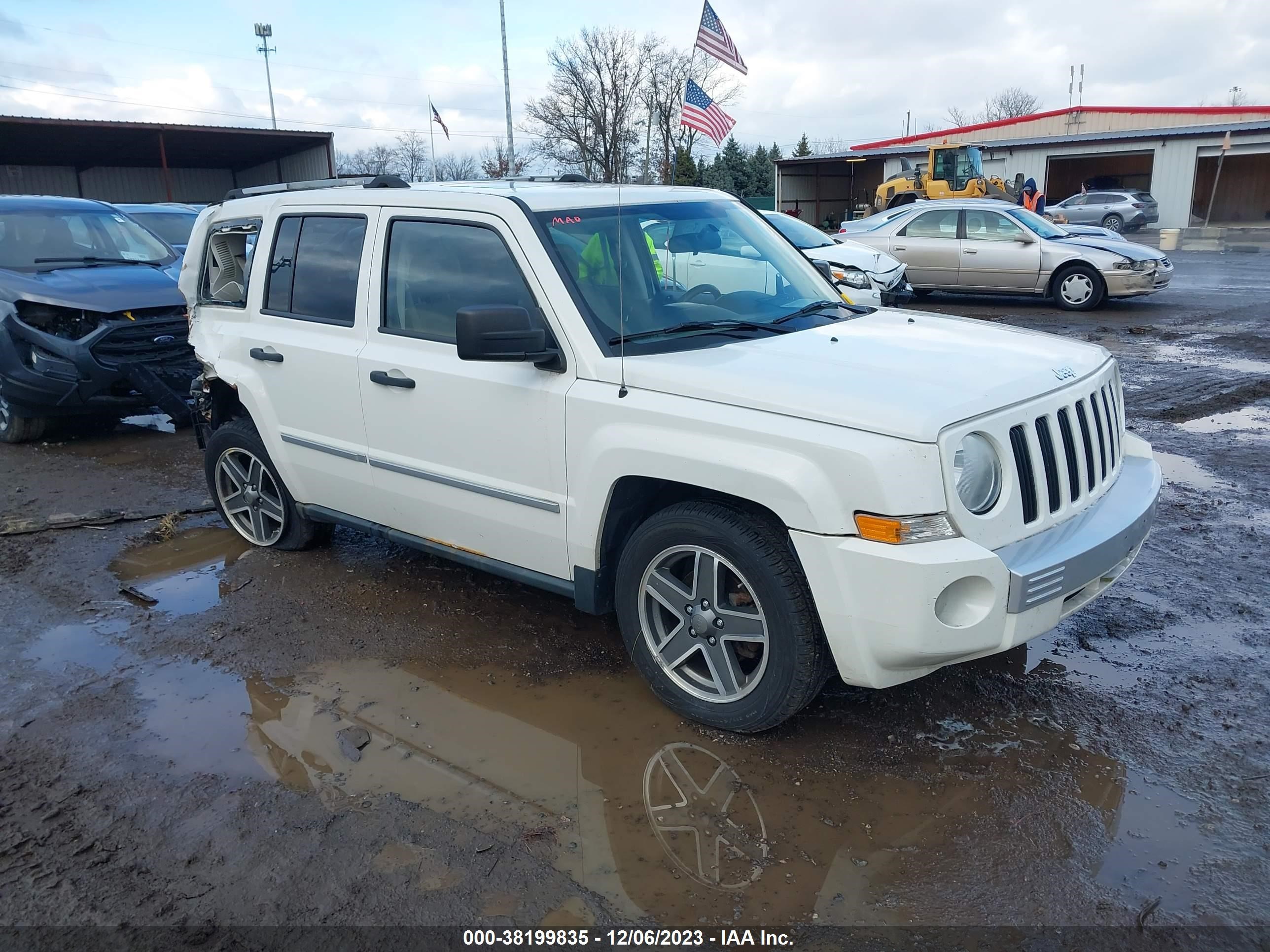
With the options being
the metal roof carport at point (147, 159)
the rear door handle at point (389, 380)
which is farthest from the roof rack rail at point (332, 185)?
the metal roof carport at point (147, 159)

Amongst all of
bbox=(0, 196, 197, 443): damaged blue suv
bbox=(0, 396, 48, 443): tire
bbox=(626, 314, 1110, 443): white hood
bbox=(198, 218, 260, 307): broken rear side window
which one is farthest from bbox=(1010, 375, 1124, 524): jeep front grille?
bbox=(0, 396, 48, 443): tire

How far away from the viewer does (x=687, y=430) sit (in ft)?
11.2

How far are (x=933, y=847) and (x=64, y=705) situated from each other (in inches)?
140

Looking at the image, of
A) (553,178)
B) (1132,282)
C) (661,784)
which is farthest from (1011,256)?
(661,784)

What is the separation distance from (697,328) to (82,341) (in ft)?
20.7

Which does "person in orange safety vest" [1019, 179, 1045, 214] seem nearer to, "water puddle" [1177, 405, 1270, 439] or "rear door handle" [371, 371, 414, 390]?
"water puddle" [1177, 405, 1270, 439]

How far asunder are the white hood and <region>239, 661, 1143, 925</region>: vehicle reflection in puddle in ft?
4.18

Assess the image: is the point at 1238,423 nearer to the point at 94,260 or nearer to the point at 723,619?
the point at 723,619

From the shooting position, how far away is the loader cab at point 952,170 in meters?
28.1

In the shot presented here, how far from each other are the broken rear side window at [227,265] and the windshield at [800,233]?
26.7 feet

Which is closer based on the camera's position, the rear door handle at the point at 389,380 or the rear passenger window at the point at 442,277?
the rear passenger window at the point at 442,277

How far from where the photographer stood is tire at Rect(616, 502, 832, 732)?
3.30 m

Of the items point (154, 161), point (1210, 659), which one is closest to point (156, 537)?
point (1210, 659)

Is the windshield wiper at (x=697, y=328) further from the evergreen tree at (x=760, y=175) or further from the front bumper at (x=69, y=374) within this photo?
the evergreen tree at (x=760, y=175)
